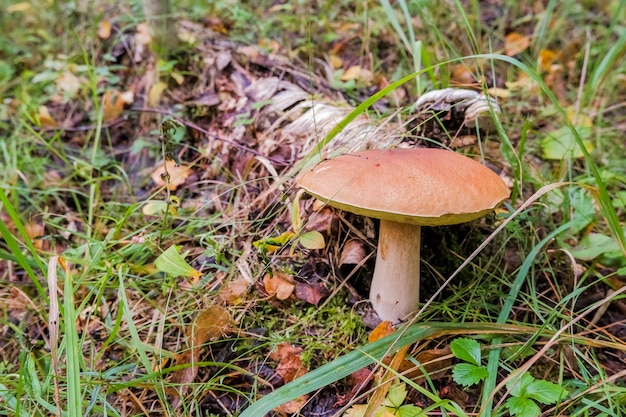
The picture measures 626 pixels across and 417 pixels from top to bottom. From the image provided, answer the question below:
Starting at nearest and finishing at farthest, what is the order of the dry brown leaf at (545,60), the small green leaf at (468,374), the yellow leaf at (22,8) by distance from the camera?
the small green leaf at (468,374), the dry brown leaf at (545,60), the yellow leaf at (22,8)

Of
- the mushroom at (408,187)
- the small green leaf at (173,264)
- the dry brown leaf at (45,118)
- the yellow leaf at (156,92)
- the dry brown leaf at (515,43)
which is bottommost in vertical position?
the small green leaf at (173,264)

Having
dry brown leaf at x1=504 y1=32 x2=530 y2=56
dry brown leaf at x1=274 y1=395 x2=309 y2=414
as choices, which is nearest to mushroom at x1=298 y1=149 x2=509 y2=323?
dry brown leaf at x1=274 y1=395 x2=309 y2=414

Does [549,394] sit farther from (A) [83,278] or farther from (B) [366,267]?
(A) [83,278]

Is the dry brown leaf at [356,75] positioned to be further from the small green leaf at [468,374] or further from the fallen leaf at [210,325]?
the small green leaf at [468,374]

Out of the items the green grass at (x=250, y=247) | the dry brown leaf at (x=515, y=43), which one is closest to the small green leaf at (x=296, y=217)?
the green grass at (x=250, y=247)

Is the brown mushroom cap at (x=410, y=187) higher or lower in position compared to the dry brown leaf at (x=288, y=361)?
higher

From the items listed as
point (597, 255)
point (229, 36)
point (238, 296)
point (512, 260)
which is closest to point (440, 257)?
point (512, 260)

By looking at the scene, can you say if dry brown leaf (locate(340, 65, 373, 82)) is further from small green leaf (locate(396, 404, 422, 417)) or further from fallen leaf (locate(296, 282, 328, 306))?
small green leaf (locate(396, 404, 422, 417))
